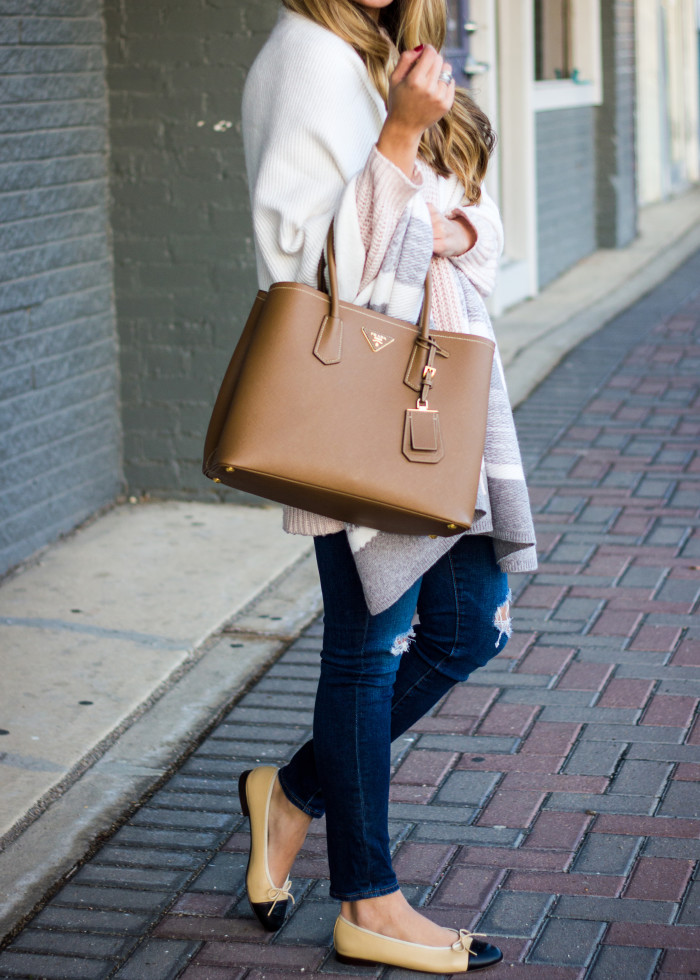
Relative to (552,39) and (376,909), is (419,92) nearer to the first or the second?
(376,909)

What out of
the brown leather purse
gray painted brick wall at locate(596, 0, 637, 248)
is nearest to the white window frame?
gray painted brick wall at locate(596, 0, 637, 248)

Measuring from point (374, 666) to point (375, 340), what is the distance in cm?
58

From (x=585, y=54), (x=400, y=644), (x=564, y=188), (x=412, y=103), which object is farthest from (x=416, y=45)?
(x=585, y=54)

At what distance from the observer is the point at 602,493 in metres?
5.25

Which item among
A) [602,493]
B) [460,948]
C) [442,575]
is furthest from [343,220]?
[602,493]

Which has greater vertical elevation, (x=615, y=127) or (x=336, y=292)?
(x=615, y=127)

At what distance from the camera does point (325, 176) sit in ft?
6.81

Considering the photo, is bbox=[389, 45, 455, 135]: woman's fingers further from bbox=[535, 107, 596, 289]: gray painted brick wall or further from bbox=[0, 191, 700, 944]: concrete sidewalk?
bbox=[535, 107, 596, 289]: gray painted brick wall

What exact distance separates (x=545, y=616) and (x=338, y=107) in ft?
7.62

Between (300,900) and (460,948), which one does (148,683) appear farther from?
(460,948)

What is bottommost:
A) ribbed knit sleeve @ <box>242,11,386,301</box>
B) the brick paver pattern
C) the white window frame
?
the brick paver pattern

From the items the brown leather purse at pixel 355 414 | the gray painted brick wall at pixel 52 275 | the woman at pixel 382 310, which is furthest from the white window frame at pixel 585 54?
the brown leather purse at pixel 355 414

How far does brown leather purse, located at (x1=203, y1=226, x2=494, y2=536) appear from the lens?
200 cm

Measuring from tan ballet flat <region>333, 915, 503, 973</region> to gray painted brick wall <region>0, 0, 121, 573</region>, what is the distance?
2399 mm
